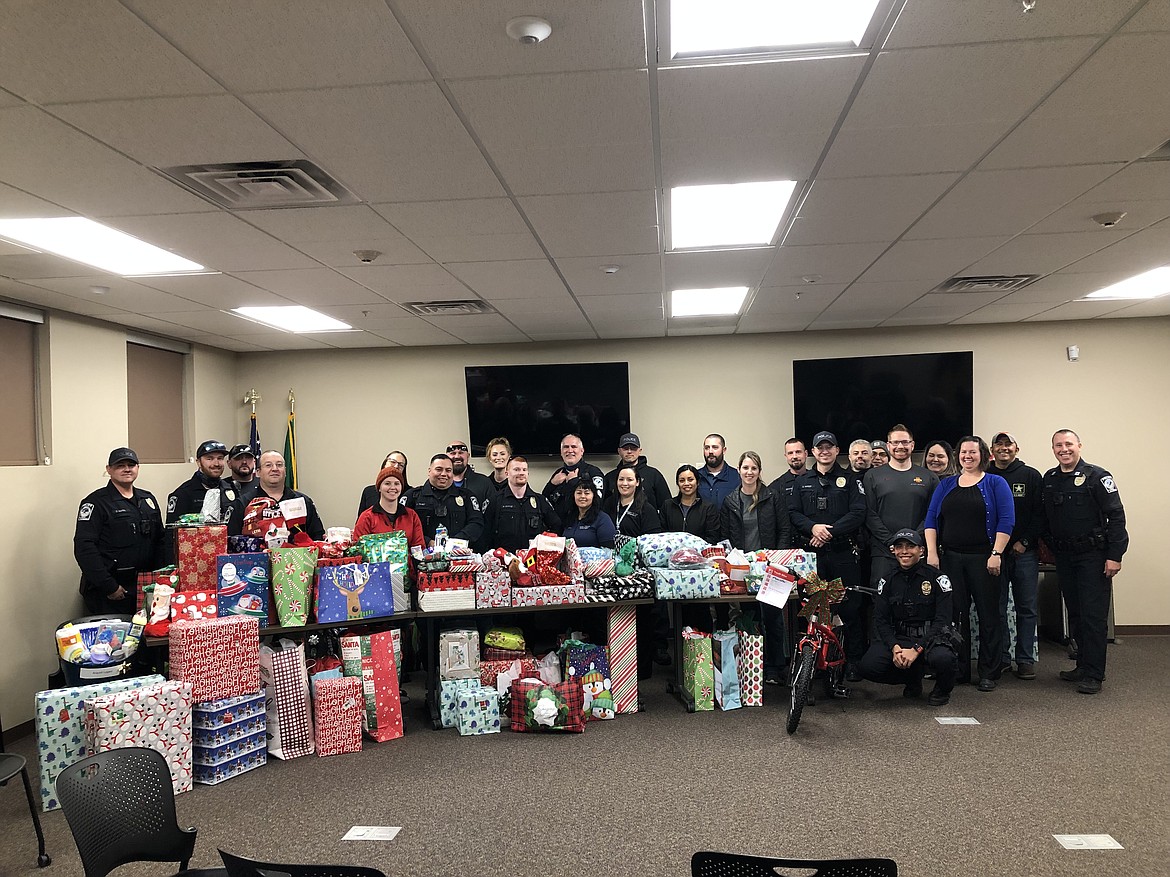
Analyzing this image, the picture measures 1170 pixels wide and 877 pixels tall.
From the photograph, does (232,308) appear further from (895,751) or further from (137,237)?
(895,751)

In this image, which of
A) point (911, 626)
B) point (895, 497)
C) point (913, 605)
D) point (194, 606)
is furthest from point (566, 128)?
point (895, 497)

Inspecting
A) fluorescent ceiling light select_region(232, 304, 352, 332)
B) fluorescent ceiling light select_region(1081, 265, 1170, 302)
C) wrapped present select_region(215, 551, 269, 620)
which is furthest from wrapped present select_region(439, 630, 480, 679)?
fluorescent ceiling light select_region(1081, 265, 1170, 302)

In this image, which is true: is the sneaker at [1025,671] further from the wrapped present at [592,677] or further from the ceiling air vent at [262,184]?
the ceiling air vent at [262,184]

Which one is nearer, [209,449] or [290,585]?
[290,585]

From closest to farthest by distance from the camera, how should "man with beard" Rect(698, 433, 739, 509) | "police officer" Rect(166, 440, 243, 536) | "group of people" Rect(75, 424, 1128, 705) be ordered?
"group of people" Rect(75, 424, 1128, 705) → "police officer" Rect(166, 440, 243, 536) → "man with beard" Rect(698, 433, 739, 509)

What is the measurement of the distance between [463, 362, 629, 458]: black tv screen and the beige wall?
10.1 feet

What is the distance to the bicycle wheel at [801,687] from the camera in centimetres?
458

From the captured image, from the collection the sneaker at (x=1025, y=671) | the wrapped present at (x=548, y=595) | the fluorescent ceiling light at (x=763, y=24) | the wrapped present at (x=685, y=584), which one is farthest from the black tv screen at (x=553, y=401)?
the fluorescent ceiling light at (x=763, y=24)

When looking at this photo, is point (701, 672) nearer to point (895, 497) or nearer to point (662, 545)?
point (662, 545)

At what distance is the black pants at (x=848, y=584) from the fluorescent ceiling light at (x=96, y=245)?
15.0 feet

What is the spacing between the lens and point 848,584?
19.0ft

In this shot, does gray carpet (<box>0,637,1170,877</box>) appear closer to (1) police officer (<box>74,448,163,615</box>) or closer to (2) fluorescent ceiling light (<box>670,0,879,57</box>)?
(1) police officer (<box>74,448,163,615</box>)

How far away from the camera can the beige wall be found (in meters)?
5.29

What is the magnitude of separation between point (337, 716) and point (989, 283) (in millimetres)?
5250
